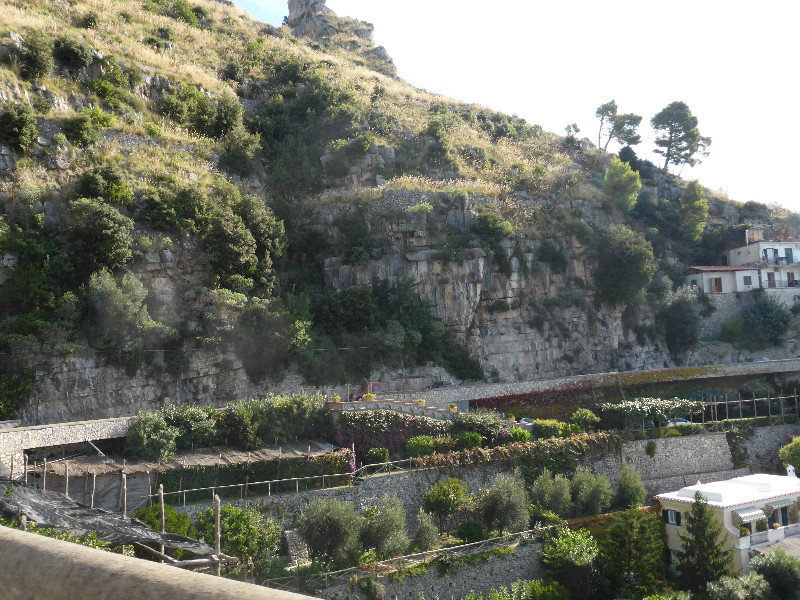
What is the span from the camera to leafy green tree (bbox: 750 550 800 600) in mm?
18984

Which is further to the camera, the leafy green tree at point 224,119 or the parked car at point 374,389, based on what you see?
the leafy green tree at point 224,119

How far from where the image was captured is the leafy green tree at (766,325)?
1700 inches

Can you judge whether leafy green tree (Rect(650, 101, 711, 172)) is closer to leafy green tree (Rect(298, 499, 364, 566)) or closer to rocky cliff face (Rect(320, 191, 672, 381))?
rocky cliff face (Rect(320, 191, 672, 381))

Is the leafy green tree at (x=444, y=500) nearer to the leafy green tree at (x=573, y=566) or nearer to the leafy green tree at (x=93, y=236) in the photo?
the leafy green tree at (x=573, y=566)

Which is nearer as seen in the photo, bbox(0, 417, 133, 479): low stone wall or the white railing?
bbox(0, 417, 133, 479): low stone wall

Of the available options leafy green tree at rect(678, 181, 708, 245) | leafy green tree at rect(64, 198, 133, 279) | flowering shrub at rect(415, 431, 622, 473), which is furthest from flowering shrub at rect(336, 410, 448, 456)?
leafy green tree at rect(678, 181, 708, 245)

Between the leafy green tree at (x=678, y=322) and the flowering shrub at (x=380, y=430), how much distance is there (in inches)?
938

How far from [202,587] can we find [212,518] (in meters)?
16.5

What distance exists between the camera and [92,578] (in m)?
2.48

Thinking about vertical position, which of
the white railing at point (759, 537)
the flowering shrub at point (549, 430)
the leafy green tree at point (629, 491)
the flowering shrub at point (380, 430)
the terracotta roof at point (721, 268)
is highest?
the terracotta roof at point (721, 268)

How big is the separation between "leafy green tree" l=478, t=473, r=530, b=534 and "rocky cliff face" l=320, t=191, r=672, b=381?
13.5 metres

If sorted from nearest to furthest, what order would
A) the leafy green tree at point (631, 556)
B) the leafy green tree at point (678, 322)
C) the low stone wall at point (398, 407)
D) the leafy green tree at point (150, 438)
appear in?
the leafy green tree at point (150, 438) → the leafy green tree at point (631, 556) → the low stone wall at point (398, 407) → the leafy green tree at point (678, 322)

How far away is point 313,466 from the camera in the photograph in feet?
68.8

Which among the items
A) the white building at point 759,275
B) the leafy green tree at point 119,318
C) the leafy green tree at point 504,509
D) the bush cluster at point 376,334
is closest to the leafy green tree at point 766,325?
the white building at point 759,275
